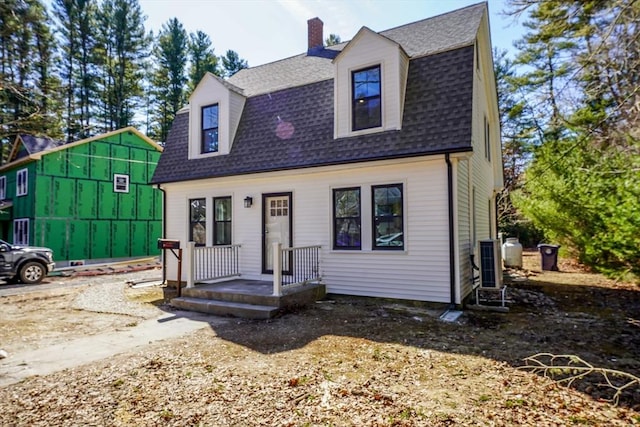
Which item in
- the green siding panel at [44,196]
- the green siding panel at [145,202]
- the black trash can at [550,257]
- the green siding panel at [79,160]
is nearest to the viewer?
the black trash can at [550,257]

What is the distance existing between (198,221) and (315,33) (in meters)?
7.58

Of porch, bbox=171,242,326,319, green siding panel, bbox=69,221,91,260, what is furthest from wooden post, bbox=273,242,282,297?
green siding panel, bbox=69,221,91,260

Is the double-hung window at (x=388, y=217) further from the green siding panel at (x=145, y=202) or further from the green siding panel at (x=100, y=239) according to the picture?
the green siding panel at (x=145, y=202)

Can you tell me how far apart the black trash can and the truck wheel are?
17.9 meters

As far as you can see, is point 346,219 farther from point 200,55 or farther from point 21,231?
point 200,55

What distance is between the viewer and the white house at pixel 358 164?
23.8 ft

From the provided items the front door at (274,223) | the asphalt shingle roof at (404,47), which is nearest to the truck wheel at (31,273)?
the front door at (274,223)

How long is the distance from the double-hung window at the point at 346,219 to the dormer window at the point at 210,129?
4195mm

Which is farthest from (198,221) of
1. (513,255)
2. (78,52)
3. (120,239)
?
(78,52)

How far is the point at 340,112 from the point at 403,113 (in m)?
1.49

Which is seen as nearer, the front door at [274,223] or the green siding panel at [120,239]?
the front door at [274,223]

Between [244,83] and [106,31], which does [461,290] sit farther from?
[106,31]

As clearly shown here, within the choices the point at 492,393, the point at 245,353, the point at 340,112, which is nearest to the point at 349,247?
the point at 340,112

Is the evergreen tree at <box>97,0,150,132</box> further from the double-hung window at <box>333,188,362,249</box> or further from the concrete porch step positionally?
the double-hung window at <box>333,188,362,249</box>
